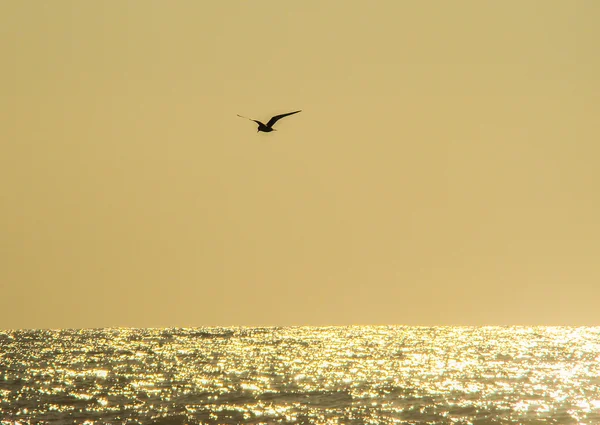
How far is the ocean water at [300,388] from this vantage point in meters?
52.7

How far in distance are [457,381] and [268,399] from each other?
20.5m

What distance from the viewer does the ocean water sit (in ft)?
173

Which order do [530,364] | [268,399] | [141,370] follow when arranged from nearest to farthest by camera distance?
[268,399] < [141,370] < [530,364]

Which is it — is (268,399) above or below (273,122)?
below

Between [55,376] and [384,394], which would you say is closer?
[384,394]

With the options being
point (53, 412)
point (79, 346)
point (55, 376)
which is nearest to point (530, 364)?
point (55, 376)

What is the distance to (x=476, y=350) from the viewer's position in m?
123

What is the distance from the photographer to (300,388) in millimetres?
67938

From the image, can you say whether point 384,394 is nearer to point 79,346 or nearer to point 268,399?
point 268,399

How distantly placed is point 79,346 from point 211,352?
30115mm


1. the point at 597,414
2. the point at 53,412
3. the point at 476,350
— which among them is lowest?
the point at 53,412

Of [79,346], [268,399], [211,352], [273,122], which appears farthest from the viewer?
[79,346]

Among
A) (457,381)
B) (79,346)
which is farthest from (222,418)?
(79,346)

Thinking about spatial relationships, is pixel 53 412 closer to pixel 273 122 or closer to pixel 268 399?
pixel 268 399
